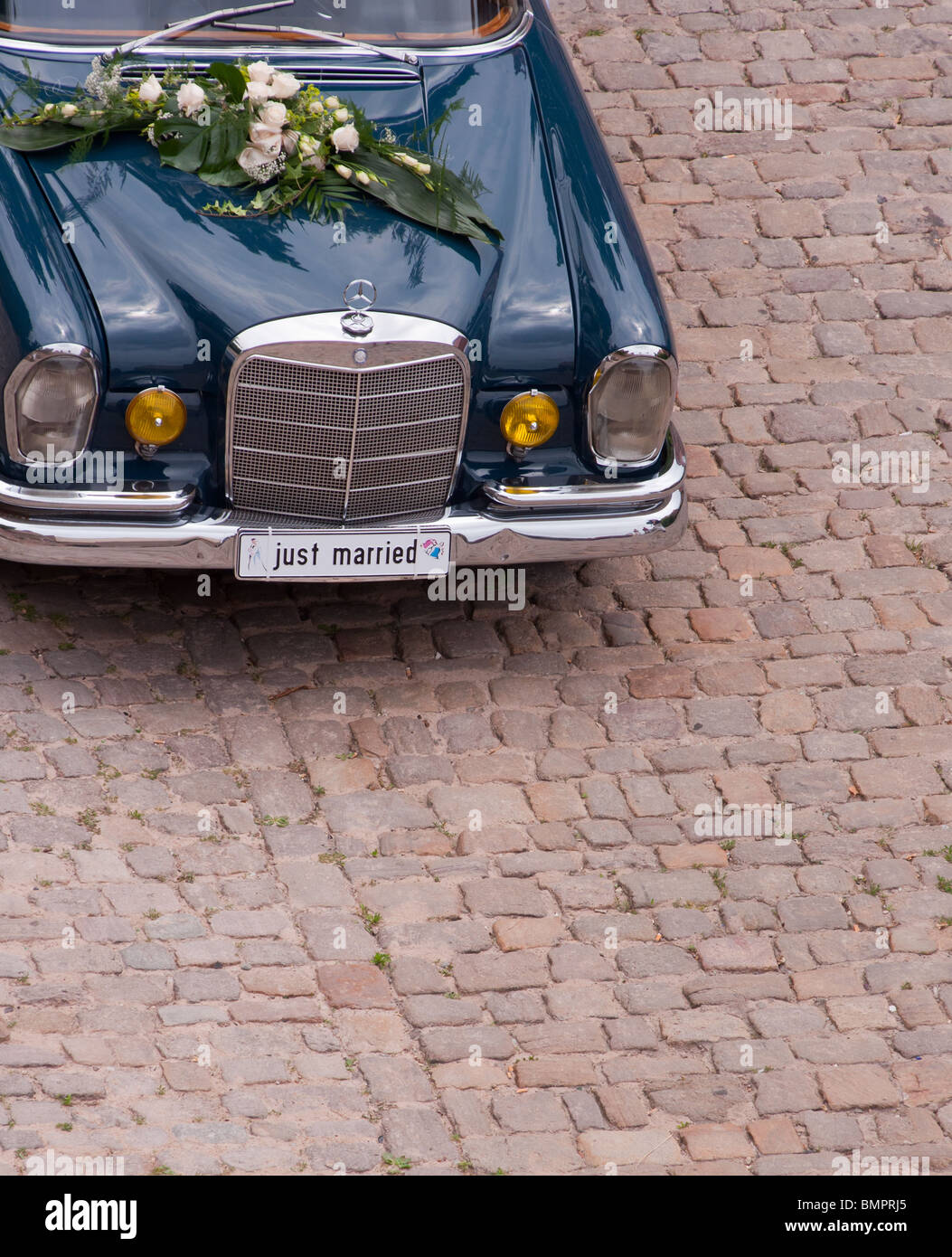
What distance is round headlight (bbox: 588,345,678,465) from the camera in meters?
5.50

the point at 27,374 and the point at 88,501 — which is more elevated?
the point at 27,374

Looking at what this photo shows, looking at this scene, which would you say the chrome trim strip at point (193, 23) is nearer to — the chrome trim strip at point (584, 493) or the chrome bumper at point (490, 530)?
the chrome bumper at point (490, 530)

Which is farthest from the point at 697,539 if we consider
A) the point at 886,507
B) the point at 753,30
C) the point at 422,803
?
the point at 753,30

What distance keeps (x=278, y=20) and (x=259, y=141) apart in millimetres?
776

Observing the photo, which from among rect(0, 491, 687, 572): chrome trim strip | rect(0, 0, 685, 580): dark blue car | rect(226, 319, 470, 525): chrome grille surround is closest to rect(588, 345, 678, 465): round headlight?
rect(0, 0, 685, 580): dark blue car

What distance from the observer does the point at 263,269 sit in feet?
17.4

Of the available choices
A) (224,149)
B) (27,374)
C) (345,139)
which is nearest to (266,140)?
(224,149)

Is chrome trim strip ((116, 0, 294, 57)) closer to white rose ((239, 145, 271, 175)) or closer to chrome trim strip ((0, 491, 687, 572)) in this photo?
white rose ((239, 145, 271, 175))

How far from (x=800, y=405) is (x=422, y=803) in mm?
2913

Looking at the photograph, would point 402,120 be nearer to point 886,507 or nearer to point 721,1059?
point 886,507

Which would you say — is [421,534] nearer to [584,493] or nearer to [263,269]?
[584,493]

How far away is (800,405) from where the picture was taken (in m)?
7.27

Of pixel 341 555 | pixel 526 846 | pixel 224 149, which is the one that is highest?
pixel 224 149

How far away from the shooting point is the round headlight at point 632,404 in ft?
18.0
